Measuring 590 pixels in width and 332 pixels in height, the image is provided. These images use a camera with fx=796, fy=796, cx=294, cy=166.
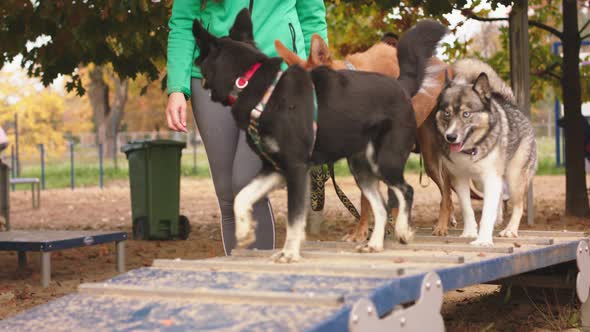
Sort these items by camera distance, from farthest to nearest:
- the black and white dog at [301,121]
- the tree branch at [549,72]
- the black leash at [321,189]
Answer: the tree branch at [549,72], the black leash at [321,189], the black and white dog at [301,121]

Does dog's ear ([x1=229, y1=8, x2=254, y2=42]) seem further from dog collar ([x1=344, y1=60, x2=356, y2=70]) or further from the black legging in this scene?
dog collar ([x1=344, y1=60, x2=356, y2=70])

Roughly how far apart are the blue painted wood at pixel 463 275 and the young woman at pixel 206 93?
1239 mm

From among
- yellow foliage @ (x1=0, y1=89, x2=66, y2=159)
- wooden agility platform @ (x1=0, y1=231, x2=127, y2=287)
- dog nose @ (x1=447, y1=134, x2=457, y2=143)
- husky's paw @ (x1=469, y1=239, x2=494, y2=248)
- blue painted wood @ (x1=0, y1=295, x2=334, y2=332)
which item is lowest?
wooden agility platform @ (x1=0, y1=231, x2=127, y2=287)

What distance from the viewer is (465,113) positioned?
4344 mm

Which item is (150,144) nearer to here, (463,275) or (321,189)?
(321,189)

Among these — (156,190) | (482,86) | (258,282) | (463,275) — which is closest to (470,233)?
(482,86)

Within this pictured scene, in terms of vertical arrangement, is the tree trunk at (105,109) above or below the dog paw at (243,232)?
above

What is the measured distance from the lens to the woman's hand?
400 cm

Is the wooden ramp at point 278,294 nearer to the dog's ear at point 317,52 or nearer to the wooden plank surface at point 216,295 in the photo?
the wooden plank surface at point 216,295

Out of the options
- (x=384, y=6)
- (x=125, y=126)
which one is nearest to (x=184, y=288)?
(x=384, y=6)

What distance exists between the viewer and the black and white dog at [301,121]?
3.32m

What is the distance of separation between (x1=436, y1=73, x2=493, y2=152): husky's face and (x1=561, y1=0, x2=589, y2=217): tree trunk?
23.8ft

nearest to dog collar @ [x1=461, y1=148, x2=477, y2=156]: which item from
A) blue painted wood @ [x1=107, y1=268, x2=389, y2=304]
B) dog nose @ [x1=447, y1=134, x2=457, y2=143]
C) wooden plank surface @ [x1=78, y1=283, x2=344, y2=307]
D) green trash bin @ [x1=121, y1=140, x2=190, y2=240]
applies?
dog nose @ [x1=447, y1=134, x2=457, y2=143]

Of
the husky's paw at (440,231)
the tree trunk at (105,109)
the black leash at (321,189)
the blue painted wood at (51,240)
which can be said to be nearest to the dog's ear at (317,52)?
the black leash at (321,189)
